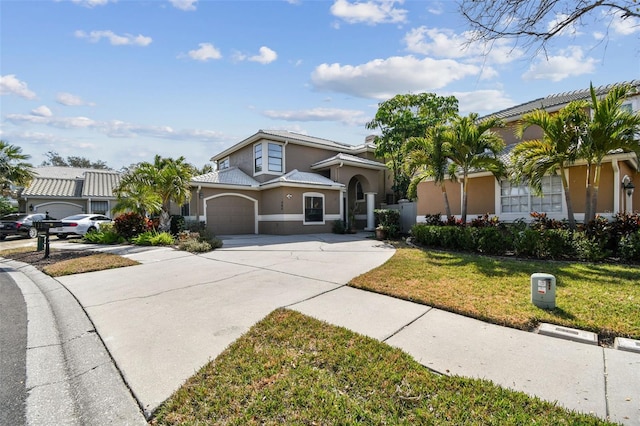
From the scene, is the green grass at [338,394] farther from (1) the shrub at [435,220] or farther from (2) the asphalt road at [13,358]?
(1) the shrub at [435,220]

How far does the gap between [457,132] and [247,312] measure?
32.3 ft

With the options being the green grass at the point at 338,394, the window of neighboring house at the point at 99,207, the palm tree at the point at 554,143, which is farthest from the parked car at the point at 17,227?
the palm tree at the point at 554,143

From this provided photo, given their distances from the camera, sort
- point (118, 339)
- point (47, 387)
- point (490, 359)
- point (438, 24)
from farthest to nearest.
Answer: point (438, 24) → point (118, 339) → point (490, 359) → point (47, 387)

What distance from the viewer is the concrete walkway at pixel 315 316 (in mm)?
2979

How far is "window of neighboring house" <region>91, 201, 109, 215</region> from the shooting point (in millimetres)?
27641

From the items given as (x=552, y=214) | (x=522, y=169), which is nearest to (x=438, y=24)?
(x=522, y=169)

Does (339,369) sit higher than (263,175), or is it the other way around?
(263,175)

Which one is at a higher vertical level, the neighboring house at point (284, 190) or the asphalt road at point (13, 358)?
the neighboring house at point (284, 190)

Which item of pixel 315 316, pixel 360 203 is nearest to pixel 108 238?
pixel 315 316

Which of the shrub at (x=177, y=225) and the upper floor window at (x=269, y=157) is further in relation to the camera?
the upper floor window at (x=269, y=157)

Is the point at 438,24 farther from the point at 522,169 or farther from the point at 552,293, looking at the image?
the point at 522,169

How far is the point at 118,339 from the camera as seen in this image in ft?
13.6

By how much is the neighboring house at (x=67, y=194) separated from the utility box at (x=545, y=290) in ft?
93.5

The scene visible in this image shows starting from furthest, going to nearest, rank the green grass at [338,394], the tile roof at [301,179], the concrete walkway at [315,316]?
the tile roof at [301,179]
the concrete walkway at [315,316]
the green grass at [338,394]
